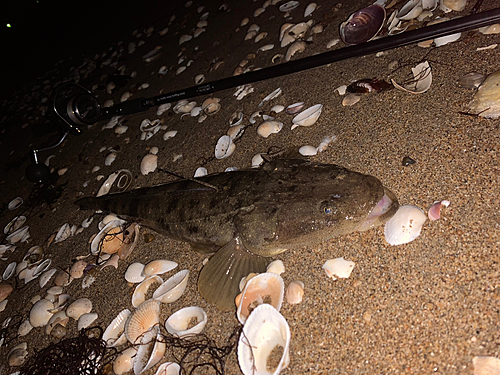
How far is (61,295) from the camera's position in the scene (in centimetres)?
315

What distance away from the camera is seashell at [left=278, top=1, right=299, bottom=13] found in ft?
14.4

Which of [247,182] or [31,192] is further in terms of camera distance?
[31,192]

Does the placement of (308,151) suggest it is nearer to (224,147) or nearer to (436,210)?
(224,147)

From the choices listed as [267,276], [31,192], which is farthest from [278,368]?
[31,192]

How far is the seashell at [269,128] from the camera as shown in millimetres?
3130

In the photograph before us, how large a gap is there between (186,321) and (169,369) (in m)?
0.36

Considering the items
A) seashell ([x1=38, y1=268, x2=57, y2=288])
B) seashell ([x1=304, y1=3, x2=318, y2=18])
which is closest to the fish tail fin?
seashell ([x1=38, y1=268, x2=57, y2=288])

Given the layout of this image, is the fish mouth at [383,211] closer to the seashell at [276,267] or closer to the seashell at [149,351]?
the seashell at [276,267]

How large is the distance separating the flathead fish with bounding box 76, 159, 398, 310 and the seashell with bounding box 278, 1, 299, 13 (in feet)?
9.98

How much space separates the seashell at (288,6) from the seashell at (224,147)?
2.50 meters

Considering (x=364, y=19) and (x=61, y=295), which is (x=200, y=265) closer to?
(x=61, y=295)

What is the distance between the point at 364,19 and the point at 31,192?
18.2 feet

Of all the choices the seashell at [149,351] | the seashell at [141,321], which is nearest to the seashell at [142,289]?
the seashell at [141,321]

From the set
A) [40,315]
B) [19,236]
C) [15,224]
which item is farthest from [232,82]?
[15,224]
